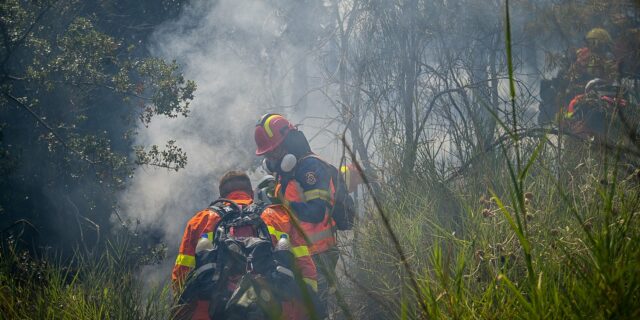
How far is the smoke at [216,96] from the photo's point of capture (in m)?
10.5

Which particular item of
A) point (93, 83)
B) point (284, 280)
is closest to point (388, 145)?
point (284, 280)

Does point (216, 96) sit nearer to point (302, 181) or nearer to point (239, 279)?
point (302, 181)

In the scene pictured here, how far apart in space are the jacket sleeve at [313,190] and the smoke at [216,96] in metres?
6.08

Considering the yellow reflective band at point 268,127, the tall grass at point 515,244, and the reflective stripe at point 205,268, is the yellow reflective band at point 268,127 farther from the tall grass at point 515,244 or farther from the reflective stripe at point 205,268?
the reflective stripe at point 205,268

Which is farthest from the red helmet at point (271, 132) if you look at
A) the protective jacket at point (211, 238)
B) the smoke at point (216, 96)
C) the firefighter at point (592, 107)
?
the smoke at point (216, 96)

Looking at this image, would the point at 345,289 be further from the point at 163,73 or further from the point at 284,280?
the point at 163,73

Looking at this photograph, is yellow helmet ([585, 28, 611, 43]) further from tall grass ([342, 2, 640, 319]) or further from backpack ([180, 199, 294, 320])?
backpack ([180, 199, 294, 320])

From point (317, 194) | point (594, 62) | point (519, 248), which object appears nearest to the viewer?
point (519, 248)

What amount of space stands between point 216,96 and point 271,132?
7.61 metres

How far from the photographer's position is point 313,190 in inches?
163

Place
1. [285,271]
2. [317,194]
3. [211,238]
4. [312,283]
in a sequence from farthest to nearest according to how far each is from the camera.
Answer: [317,194], [211,238], [312,283], [285,271]

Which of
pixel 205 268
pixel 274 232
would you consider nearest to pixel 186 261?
pixel 205 268

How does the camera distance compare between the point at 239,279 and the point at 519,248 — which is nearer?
the point at 519,248

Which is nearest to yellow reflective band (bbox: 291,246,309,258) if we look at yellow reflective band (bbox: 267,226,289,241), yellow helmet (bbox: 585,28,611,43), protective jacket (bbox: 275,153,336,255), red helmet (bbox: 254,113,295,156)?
yellow reflective band (bbox: 267,226,289,241)
